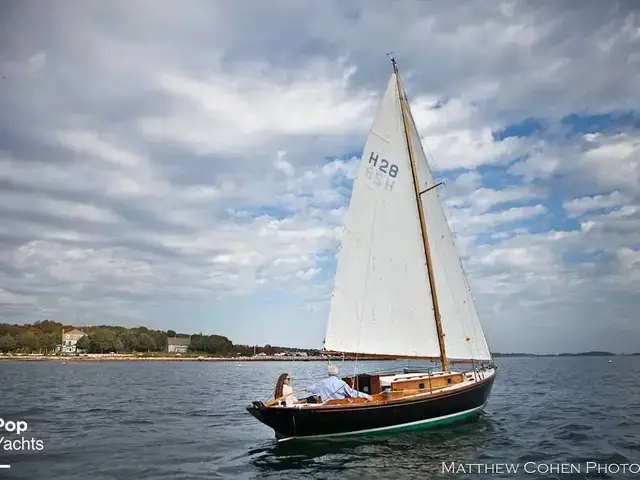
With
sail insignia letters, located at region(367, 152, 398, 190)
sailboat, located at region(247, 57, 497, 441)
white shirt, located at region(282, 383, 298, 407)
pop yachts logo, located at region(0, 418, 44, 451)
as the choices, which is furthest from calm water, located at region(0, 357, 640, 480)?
sail insignia letters, located at region(367, 152, 398, 190)

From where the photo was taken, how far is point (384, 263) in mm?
27641

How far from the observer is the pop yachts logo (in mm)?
21922

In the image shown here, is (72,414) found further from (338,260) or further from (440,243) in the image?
(440,243)

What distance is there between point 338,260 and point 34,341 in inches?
8179

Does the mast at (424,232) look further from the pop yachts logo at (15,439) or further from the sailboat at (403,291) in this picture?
the pop yachts logo at (15,439)

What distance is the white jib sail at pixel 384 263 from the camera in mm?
26594

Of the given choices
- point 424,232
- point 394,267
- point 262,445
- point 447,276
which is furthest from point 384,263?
point 262,445

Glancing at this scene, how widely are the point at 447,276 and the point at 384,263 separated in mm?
4489

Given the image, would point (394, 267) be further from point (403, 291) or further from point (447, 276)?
point (447, 276)

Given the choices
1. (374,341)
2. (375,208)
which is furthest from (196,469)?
(375,208)

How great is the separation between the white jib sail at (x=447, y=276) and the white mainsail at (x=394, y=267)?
56 millimetres

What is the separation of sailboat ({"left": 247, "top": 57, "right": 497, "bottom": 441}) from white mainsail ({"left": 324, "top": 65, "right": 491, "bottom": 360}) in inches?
2.1

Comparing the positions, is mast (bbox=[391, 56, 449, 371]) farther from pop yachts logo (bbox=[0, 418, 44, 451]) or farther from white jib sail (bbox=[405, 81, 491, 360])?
pop yachts logo (bbox=[0, 418, 44, 451])

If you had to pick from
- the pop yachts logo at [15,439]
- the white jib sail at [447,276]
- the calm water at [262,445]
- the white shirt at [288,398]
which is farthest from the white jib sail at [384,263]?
the pop yachts logo at [15,439]
